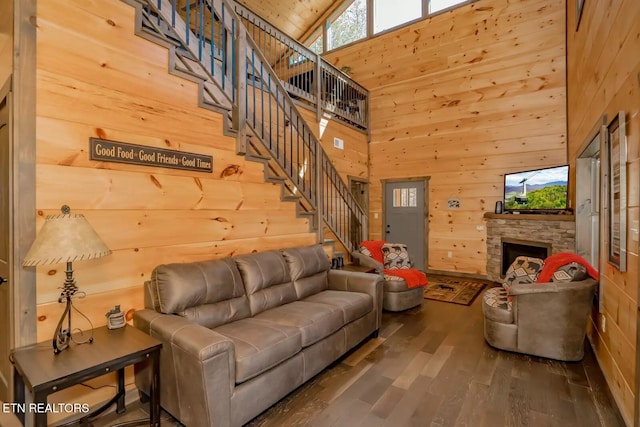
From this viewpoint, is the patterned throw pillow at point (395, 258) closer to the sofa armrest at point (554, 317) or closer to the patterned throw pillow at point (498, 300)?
the patterned throw pillow at point (498, 300)

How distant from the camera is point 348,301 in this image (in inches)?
119

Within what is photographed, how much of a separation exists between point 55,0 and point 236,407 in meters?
2.74

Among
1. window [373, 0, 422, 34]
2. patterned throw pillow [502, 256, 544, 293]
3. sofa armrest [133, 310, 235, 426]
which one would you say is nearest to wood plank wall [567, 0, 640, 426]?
patterned throw pillow [502, 256, 544, 293]

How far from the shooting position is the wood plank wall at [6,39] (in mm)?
1941

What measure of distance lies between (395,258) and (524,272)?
5.36 ft

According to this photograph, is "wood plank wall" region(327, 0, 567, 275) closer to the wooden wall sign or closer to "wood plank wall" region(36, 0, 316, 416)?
"wood plank wall" region(36, 0, 316, 416)

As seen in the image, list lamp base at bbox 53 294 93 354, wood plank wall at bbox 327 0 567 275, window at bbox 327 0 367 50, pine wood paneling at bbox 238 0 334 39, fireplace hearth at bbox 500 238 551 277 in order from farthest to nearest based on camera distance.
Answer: window at bbox 327 0 367 50 → pine wood paneling at bbox 238 0 334 39 → wood plank wall at bbox 327 0 567 275 → fireplace hearth at bbox 500 238 551 277 → lamp base at bbox 53 294 93 354

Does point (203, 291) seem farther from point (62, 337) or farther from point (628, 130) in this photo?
point (628, 130)

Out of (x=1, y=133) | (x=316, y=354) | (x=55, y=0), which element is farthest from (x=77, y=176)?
(x=316, y=354)

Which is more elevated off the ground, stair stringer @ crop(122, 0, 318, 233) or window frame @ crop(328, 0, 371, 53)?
window frame @ crop(328, 0, 371, 53)

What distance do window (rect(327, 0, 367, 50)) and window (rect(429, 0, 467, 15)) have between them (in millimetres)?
1524

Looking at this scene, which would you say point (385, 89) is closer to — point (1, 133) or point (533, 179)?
point (533, 179)

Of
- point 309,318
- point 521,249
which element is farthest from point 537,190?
point 309,318

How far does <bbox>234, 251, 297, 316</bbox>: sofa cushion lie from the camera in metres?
2.82
